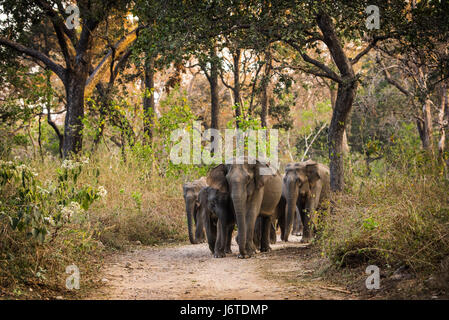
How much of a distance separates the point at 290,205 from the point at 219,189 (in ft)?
9.61

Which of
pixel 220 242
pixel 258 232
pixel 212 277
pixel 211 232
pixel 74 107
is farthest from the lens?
pixel 74 107

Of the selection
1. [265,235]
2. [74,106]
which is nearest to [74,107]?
[74,106]

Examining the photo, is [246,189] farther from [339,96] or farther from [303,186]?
[339,96]

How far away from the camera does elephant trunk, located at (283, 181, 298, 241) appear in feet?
42.8

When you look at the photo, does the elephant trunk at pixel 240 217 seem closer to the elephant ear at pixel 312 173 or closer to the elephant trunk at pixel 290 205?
the elephant trunk at pixel 290 205

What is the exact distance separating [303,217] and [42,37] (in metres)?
17.4

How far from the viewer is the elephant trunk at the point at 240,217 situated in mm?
10320

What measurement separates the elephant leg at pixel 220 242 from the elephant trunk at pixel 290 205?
102 inches

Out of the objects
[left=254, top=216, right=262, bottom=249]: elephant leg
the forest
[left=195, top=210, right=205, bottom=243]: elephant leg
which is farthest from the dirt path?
[left=195, top=210, right=205, bottom=243]: elephant leg

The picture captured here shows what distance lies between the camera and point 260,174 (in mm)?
10969

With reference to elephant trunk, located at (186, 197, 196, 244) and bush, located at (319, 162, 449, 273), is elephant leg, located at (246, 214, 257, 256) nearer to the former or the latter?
bush, located at (319, 162, 449, 273)

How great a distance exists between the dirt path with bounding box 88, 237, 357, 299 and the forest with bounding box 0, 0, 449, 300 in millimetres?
39

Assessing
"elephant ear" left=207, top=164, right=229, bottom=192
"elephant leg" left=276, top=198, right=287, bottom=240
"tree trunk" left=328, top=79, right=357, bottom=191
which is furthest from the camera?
"elephant leg" left=276, top=198, right=287, bottom=240

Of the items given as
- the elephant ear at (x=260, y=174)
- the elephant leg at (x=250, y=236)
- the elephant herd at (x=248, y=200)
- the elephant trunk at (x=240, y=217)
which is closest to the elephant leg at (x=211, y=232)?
the elephant herd at (x=248, y=200)
